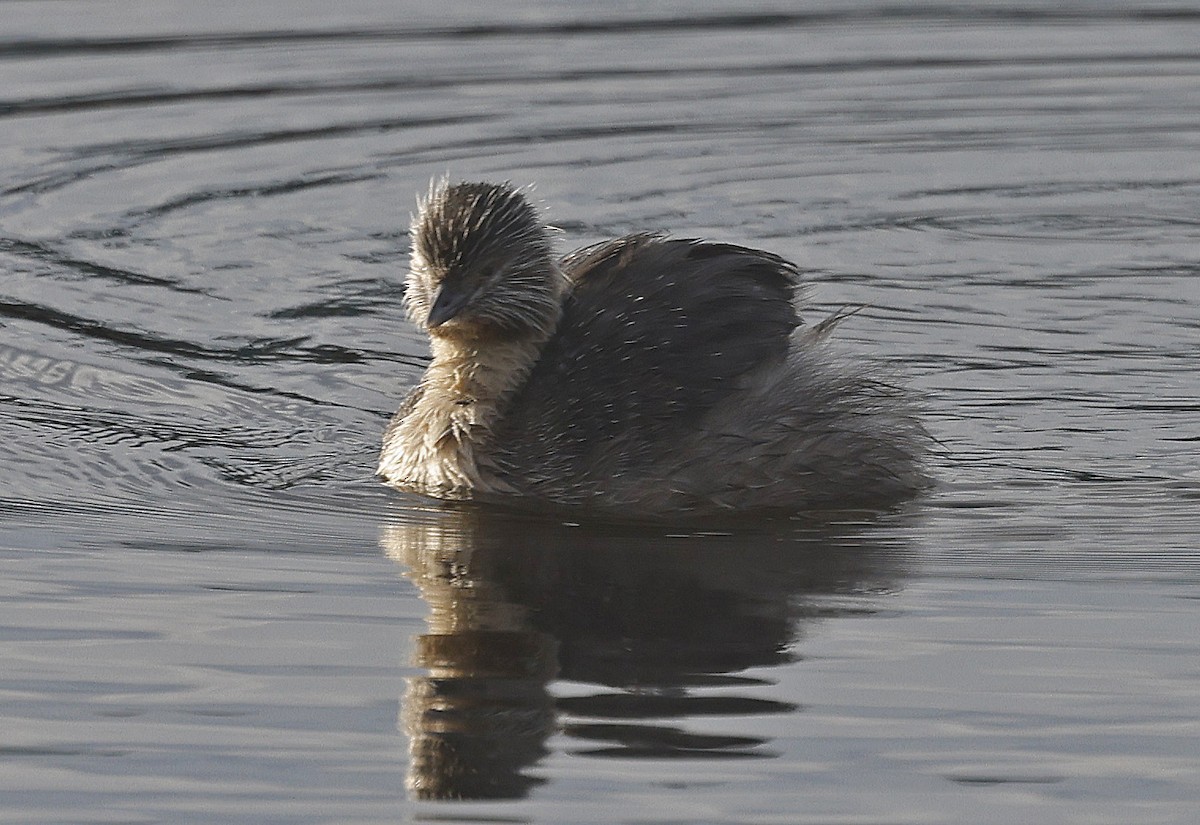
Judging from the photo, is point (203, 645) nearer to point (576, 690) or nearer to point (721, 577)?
point (576, 690)

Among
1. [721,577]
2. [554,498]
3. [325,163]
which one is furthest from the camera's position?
[325,163]

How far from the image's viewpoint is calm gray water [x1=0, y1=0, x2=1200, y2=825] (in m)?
5.82

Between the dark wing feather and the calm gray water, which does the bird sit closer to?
the dark wing feather

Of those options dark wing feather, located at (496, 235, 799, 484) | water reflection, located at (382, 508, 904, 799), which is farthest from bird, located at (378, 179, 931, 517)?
water reflection, located at (382, 508, 904, 799)

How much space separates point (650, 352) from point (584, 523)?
2.11 feet

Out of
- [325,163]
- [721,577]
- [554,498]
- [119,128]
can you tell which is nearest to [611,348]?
[554,498]

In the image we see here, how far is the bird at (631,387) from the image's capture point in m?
8.16

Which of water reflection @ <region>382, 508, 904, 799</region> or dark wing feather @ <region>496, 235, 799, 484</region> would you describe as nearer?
water reflection @ <region>382, 508, 904, 799</region>

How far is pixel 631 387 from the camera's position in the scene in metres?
8.14

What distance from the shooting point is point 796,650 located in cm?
660

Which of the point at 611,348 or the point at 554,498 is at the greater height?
the point at 611,348

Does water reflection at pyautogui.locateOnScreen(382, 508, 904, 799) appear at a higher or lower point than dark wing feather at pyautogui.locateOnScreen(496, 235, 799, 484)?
lower

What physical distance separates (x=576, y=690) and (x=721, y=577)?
1229 millimetres

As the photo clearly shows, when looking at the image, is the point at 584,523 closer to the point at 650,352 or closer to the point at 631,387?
the point at 631,387
